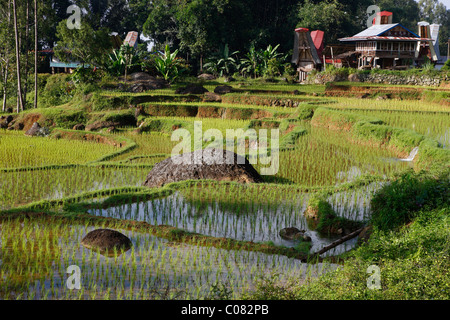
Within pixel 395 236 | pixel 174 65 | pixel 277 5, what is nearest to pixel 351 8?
pixel 277 5

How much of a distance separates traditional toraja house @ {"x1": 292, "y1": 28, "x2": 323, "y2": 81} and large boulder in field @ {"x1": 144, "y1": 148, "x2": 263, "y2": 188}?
772 inches

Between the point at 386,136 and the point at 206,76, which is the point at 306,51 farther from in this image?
the point at 386,136

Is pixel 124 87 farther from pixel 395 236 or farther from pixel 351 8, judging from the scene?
pixel 351 8

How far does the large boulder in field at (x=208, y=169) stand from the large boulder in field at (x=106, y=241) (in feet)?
8.48

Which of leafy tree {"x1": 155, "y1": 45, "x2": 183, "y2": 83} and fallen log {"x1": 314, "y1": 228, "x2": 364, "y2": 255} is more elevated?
leafy tree {"x1": 155, "y1": 45, "x2": 183, "y2": 83}

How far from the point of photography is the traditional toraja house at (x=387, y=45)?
2619 cm

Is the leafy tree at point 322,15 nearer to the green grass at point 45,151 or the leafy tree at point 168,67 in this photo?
the leafy tree at point 168,67

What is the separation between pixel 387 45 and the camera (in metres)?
26.7

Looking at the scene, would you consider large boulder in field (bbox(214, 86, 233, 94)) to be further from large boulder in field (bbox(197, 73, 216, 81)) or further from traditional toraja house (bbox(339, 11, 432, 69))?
traditional toraja house (bbox(339, 11, 432, 69))

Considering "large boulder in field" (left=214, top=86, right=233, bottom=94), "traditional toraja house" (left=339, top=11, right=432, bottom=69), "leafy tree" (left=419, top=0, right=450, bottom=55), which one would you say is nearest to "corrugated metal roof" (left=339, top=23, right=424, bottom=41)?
"traditional toraja house" (left=339, top=11, right=432, bottom=69)

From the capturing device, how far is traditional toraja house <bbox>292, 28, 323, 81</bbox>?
26.8 metres

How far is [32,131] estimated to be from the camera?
13.5 metres

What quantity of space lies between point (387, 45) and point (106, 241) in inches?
975

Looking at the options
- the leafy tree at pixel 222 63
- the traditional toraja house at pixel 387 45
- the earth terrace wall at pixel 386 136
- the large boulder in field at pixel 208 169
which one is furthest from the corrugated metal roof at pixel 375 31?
the large boulder in field at pixel 208 169
